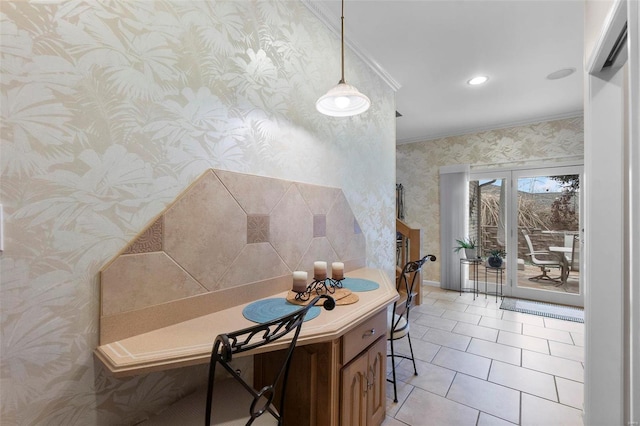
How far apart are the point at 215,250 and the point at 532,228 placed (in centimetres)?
460

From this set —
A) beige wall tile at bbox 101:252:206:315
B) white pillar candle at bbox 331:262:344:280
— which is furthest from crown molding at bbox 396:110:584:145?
beige wall tile at bbox 101:252:206:315

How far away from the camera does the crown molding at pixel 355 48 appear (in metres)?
1.89

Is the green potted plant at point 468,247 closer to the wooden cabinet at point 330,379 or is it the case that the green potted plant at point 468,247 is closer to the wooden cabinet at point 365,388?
the wooden cabinet at point 365,388

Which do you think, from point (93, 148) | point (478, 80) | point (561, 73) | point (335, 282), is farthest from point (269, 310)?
point (561, 73)

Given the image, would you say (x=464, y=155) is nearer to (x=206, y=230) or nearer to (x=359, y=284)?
(x=359, y=284)

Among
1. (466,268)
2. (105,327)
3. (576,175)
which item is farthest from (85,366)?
(576,175)

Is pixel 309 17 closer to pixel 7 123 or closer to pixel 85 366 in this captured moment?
pixel 7 123

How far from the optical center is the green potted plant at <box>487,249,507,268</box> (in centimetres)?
403

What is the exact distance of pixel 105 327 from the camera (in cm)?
96

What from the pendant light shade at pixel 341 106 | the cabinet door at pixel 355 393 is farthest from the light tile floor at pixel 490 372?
the pendant light shade at pixel 341 106

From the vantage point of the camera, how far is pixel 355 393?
4.38ft

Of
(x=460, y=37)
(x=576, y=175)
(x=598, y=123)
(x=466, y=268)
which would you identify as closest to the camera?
(x=598, y=123)

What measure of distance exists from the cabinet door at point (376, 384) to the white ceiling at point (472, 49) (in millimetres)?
1968

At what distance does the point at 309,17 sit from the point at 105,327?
6.89ft
